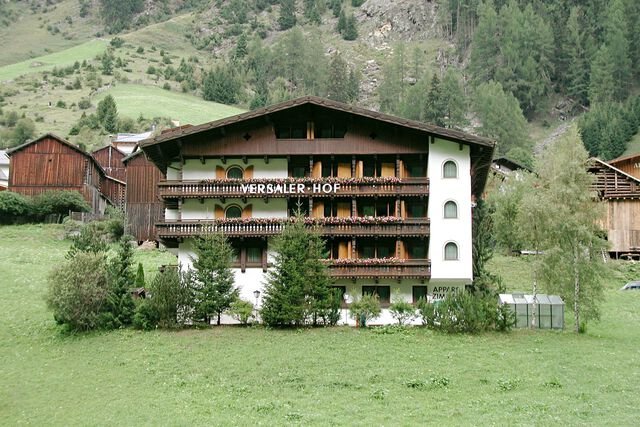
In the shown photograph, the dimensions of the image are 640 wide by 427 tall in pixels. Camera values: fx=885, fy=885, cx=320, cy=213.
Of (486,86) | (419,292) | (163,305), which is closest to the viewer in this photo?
(163,305)

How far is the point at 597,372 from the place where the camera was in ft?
110

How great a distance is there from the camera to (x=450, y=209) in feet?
156

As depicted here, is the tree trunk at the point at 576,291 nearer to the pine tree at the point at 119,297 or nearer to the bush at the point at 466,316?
the bush at the point at 466,316

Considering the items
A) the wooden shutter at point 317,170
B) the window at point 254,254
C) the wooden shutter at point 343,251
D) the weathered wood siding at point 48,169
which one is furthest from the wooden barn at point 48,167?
the wooden shutter at point 343,251

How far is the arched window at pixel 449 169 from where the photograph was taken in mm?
47500

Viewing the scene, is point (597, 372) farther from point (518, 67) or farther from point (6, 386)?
point (518, 67)

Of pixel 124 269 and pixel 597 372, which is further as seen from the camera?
pixel 124 269

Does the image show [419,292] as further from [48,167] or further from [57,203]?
[48,167]

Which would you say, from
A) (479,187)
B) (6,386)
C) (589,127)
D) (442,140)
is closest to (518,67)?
(589,127)

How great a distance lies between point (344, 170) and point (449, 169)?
5.74 m

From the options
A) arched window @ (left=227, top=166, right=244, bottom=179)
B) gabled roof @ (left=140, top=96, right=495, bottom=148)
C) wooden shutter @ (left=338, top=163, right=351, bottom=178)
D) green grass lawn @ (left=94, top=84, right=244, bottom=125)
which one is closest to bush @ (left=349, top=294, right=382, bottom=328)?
wooden shutter @ (left=338, top=163, right=351, bottom=178)

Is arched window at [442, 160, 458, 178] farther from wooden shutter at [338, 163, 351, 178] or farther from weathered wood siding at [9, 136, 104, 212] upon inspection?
weathered wood siding at [9, 136, 104, 212]

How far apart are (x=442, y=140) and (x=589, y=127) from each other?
92101 mm

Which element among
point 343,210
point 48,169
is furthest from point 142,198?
point 343,210
